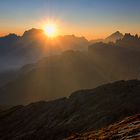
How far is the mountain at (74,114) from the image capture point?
73.6m

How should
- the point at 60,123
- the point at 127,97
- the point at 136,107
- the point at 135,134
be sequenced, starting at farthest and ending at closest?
the point at 127,97 < the point at 60,123 < the point at 136,107 < the point at 135,134

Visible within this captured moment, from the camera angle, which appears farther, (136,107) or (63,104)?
(63,104)

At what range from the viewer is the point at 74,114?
88.4 metres

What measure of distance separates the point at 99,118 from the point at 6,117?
55.3m

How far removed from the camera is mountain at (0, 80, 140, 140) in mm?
73562

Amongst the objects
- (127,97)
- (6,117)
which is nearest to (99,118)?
(127,97)

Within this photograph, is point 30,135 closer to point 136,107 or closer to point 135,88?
point 136,107

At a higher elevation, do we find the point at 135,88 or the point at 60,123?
the point at 135,88

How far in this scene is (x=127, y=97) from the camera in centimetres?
8944

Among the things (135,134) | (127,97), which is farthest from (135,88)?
(135,134)

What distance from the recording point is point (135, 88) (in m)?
98.0

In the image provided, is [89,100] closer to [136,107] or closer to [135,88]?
[135,88]

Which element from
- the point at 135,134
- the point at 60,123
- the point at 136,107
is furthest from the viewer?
the point at 60,123

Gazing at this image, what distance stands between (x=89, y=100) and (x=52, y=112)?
1295 centimetres
